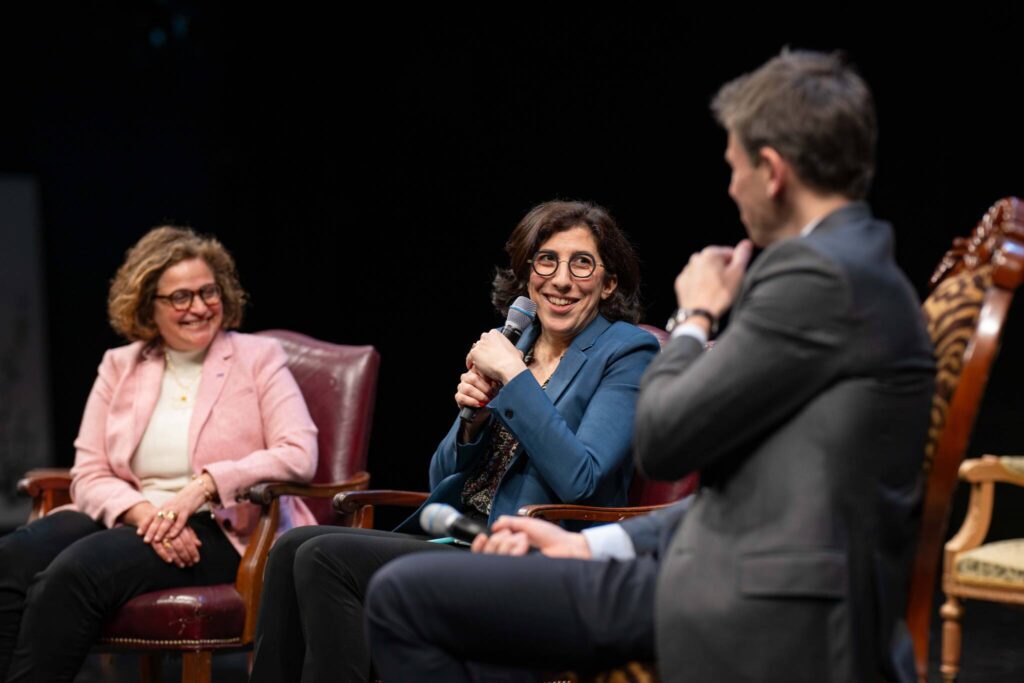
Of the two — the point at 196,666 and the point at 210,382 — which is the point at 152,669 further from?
the point at 210,382

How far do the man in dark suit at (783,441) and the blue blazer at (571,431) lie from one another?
77cm

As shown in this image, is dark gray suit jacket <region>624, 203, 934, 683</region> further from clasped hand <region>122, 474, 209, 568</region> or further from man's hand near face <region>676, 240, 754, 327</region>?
clasped hand <region>122, 474, 209, 568</region>

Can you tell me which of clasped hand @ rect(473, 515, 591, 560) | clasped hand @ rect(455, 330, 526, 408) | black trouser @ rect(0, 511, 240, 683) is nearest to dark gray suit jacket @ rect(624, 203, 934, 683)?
clasped hand @ rect(473, 515, 591, 560)

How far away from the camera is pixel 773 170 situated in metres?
1.66

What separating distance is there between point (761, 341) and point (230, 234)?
14.5 feet

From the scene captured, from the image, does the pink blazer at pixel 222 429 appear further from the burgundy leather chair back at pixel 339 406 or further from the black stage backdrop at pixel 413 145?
the black stage backdrop at pixel 413 145

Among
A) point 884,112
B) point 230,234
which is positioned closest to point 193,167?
point 230,234

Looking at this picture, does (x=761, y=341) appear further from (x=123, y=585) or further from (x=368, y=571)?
(x=123, y=585)

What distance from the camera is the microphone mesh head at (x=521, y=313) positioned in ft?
9.16

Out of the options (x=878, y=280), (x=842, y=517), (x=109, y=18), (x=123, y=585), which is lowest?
(x=123, y=585)

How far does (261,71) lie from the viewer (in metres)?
5.62

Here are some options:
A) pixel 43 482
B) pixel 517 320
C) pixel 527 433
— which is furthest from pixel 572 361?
pixel 43 482

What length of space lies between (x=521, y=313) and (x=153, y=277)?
1.18m

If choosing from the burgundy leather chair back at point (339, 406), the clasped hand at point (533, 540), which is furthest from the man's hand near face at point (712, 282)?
the burgundy leather chair back at point (339, 406)
